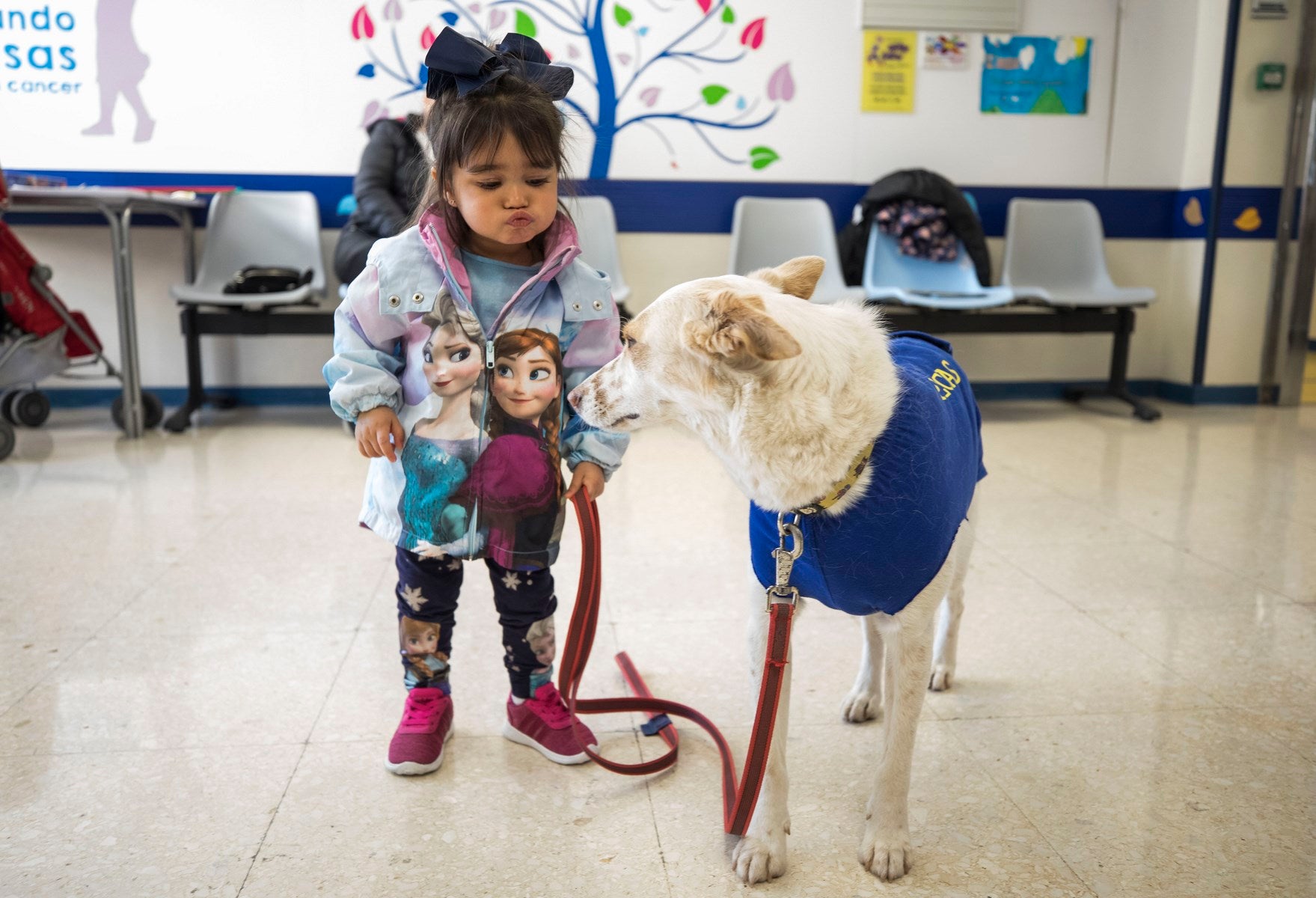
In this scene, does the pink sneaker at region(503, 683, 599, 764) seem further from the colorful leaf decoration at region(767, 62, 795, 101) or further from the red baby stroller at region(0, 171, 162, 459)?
the colorful leaf decoration at region(767, 62, 795, 101)

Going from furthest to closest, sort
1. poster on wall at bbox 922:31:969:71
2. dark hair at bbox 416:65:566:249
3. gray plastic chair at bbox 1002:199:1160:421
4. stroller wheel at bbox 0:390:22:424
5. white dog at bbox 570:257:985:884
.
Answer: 1. gray plastic chair at bbox 1002:199:1160:421
2. poster on wall at bbox 922:31:969:71
3. stroller wheel at bbox 0:390:22:424
4. dark hair at bbox 416:65:566:249
5. white dog at bbox 570:257:985:884

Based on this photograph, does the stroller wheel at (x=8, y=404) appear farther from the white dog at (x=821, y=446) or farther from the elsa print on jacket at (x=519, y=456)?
the white dog at (x=821, y=446)

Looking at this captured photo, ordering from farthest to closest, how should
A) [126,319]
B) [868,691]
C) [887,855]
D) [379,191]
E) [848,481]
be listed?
[379,191]
[126,319]
[868,691]
[887,855]
[848,481]

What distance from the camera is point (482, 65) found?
140 cm

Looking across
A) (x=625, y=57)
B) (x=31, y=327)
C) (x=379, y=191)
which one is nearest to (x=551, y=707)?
(x=379, y=191)

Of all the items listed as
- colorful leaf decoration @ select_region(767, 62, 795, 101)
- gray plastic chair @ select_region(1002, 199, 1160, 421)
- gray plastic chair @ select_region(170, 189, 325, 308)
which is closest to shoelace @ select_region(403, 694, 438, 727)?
gray plastic chair @ select_region(170, 189, 325, 308)

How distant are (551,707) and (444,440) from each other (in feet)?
1.77

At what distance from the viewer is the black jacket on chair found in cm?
496

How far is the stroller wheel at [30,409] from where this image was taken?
442cm

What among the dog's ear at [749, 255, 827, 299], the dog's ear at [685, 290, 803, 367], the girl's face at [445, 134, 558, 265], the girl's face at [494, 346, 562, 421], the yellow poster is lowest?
the girl's face at [494, 346, 562, 421]

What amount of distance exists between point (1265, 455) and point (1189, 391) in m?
1.55

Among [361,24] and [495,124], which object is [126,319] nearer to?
[361,24]

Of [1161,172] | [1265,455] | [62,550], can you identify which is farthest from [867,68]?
[62,550]

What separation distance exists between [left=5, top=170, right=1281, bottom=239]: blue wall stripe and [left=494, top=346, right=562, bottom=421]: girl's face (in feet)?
11.8
